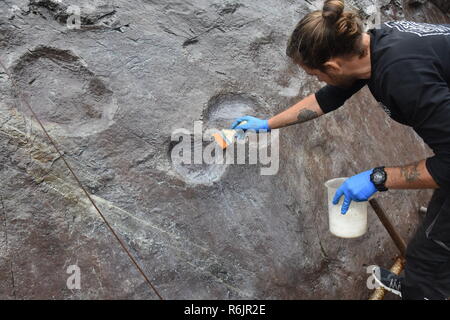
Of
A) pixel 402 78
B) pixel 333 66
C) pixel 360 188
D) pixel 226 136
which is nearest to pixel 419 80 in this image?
pixel 402 78

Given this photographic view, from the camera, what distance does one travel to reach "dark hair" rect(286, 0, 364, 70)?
187cm

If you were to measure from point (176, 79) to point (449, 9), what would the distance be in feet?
11.3

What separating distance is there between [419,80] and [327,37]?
→ 0.40m

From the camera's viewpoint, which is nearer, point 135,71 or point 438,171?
point 438,171

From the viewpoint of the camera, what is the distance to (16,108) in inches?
108

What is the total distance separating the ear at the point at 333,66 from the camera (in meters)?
1.98

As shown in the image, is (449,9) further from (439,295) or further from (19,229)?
(19,229)

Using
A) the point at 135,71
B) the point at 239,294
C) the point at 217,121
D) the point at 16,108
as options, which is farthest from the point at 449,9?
the point at 16,108

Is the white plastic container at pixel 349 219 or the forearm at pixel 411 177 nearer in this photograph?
the forearm at pixel 411 177

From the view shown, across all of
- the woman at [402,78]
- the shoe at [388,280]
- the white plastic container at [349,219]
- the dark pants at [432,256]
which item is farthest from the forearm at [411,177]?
the shoe at [388,280]

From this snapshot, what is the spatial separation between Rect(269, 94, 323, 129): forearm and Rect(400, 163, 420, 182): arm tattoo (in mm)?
683

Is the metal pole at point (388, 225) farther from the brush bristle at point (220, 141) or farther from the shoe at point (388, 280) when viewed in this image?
the brush bristle at point (220, 141)

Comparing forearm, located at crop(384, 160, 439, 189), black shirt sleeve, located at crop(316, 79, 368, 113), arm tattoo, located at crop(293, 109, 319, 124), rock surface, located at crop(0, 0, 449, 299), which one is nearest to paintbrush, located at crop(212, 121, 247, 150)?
rock surface, located at crop(0, 0, 449, 299)

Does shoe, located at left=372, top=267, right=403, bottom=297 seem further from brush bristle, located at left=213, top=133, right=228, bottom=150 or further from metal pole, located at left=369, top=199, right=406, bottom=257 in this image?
brush bristle, located at left=213, top=133, right=228, bottom=150
